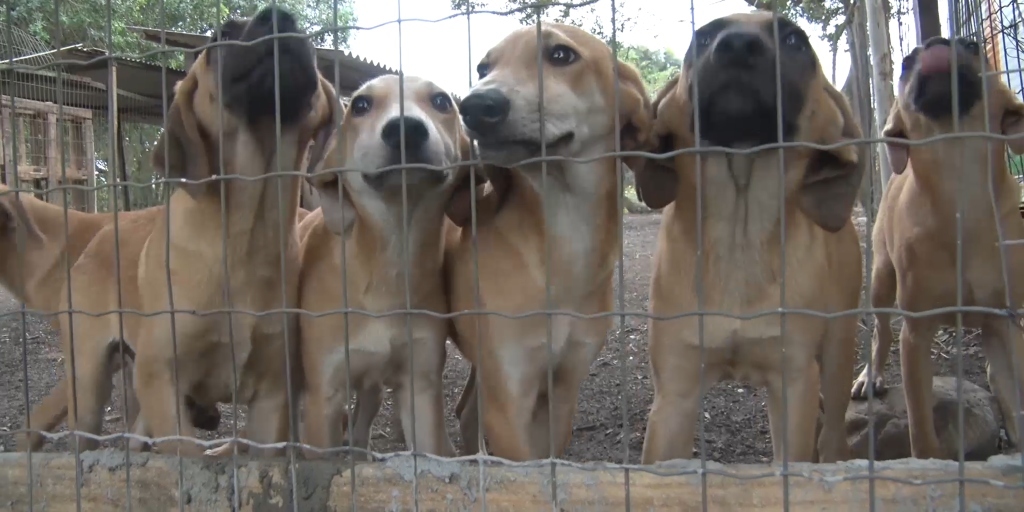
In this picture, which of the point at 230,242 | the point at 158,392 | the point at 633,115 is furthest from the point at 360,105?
the point at 158,392

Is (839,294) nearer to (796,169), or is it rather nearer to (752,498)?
(796,169)

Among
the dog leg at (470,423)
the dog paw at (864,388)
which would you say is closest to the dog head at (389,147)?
the dog leg at (470,423)

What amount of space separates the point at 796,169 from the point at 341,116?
140 cm

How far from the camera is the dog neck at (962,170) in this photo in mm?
2857

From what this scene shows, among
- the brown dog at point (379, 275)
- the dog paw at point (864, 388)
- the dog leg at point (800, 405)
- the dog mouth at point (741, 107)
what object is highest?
the dog mouth at point (741, 107)

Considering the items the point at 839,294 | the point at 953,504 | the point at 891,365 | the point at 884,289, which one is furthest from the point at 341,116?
the point at 891,365

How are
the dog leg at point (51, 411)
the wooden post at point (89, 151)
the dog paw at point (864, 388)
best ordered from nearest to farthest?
the dog leg at point (51, 411) < the dog paw at point (864, 388) < the wooden post at point (89, 151)

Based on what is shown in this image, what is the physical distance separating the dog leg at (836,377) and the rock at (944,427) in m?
0.54

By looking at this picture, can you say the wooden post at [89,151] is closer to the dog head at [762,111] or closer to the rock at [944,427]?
the dog head at [762,111]

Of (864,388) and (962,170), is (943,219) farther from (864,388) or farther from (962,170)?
(864,388)

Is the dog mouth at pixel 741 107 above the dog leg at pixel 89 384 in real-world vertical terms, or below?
above

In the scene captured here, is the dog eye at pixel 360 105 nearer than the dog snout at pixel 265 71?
No

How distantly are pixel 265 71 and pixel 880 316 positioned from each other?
2667 mm

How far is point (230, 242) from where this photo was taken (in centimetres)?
271
